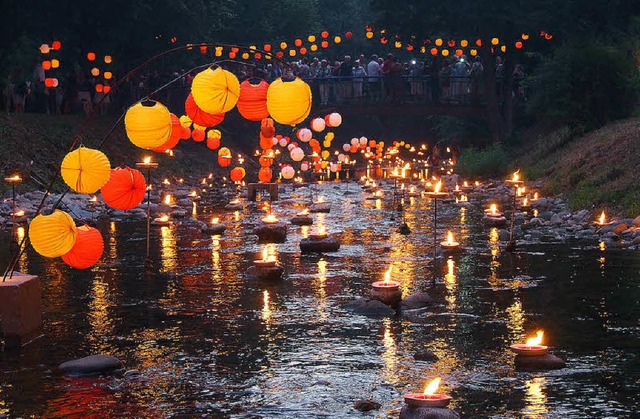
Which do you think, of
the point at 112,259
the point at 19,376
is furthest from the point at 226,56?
the point at 19,376

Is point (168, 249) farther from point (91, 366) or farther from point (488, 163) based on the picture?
point (488, 163)

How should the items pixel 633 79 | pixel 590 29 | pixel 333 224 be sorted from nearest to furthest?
pixel 333 224 < pixel 633 79 < pixel 590 29

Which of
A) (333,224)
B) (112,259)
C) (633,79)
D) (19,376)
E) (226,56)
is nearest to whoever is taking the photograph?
(19,376)

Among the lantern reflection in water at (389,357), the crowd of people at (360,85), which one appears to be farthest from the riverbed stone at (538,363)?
the crowd of people at (360,85)

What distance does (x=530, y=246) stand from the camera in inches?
947

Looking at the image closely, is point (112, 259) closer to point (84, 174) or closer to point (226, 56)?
point (84, 174)

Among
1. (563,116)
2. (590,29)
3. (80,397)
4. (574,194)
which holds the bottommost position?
(80,397)

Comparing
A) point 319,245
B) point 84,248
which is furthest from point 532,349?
point 319,245

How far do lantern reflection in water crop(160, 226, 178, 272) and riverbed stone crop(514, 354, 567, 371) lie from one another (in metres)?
10.1

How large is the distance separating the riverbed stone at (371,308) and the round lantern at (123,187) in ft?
12.8

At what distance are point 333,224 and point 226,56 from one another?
35147 mm

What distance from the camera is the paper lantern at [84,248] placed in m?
15.0

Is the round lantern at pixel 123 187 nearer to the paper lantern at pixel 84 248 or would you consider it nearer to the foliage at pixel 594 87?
the paper lantern at pixel 84 248

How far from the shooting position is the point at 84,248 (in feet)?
49.4
